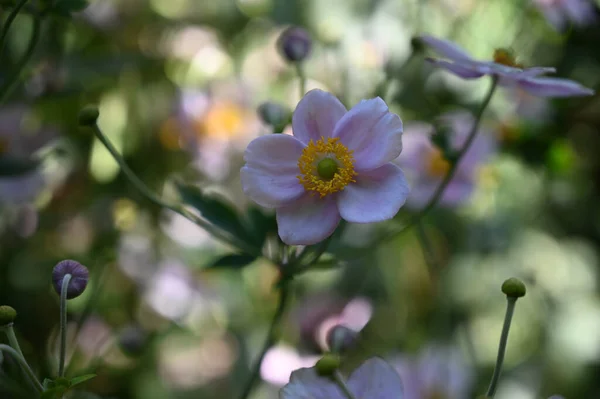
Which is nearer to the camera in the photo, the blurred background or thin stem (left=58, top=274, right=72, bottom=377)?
thin stem (left=58, top=274, right=72, bottom=377)

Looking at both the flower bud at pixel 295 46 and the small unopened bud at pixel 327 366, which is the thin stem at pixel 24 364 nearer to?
the small unopened bud at pixel 327 366

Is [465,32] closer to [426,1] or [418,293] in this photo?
[426,1]

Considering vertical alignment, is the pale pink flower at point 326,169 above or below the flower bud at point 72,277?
above

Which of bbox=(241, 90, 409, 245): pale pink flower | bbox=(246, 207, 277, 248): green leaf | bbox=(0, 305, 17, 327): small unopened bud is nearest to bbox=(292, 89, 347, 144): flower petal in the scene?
bbox=(241, 90, 409, 245): pale pink flower

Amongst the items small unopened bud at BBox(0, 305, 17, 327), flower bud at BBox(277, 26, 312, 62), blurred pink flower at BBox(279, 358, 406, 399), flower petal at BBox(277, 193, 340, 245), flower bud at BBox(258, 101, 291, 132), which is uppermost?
flower bud at BBox(277, 26, 312, 62)

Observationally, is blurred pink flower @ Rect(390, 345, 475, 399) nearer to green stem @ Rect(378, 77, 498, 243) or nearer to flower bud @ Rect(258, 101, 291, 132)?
green stem @ Rect(378, 77, 498, 243)

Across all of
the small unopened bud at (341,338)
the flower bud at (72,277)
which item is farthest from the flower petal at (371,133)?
the flower bud at (72,277)
